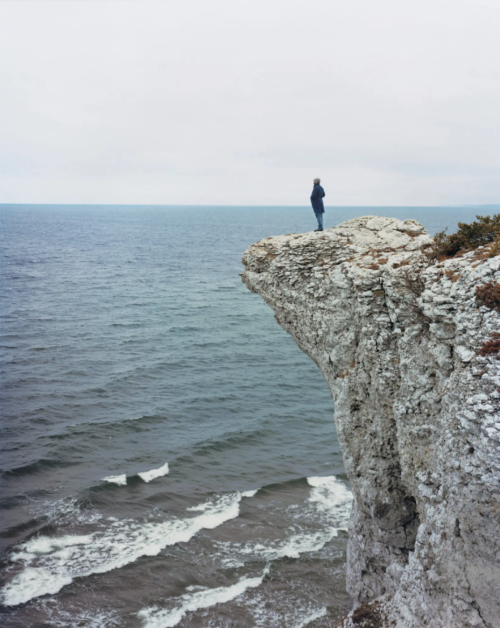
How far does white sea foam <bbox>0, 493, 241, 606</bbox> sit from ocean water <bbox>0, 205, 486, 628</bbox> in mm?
76

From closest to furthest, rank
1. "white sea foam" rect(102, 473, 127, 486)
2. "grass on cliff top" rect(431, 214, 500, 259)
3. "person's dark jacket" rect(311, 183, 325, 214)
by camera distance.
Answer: "grass on cliff top" rect(431, 214, 500, 259) < "person's dark jacket" rect(311, 183, 325, 214) < "white sea foam" rect(102, 473, 127, 486)

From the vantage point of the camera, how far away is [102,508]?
981 inches

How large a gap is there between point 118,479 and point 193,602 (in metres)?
9.75

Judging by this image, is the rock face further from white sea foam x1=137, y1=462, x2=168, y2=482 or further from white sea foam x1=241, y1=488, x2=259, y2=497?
white sea foam x1=137, y1=462, x2=168, y2=482

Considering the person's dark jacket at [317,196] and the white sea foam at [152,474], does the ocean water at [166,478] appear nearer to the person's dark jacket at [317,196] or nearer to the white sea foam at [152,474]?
the white sea foam at [152,474]

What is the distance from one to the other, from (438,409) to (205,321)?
4580cm

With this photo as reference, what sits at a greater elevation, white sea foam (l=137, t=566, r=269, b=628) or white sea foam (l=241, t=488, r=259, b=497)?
white sea foam (l=241, t=488, r=259, b=497)

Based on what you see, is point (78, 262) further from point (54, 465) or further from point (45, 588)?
point (45, 588)

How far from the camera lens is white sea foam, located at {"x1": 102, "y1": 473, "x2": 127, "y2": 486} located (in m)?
27.0

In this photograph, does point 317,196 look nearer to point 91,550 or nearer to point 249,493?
point 249,493

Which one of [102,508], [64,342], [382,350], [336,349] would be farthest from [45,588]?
[64,342]

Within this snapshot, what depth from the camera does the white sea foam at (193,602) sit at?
18.5 metres

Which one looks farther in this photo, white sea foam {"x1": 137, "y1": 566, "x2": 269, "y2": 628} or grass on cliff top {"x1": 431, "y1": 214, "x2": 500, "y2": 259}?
Result: white sea foam {"x1": 137, "y1": 566, "x2": 269, "y2": 628}

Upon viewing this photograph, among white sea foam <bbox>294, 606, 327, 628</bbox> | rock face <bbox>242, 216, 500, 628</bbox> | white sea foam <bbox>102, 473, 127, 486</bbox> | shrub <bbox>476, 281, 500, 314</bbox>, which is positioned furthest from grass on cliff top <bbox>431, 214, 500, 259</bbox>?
white sea foam <bbox>102, 473, 127, 486</bbox>
